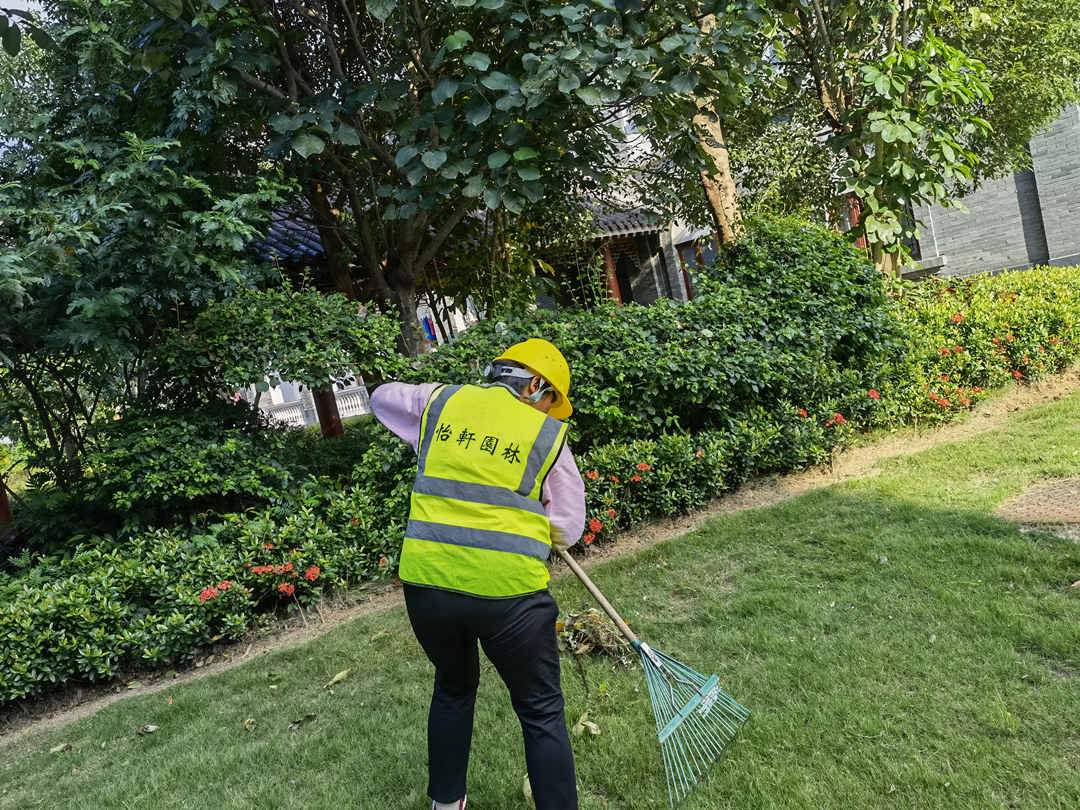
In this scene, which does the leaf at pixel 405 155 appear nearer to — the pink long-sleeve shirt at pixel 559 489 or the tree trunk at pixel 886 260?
the pink long-sleeve shirt at pixel 559 489

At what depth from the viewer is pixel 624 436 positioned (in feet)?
19.4

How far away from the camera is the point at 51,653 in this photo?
4250mm

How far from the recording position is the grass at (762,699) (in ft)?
8.98

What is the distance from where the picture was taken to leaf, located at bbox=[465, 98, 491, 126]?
4.55 m

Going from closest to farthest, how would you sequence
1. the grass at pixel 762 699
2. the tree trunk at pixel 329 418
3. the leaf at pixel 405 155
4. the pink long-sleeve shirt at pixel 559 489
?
the pink long-sleeve shirt at pixel 559 489, the grass at pixel 762 699, the leaf at pixel 405 155, the tree trunk at pixel 329 418

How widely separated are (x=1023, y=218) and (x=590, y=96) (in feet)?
48.9

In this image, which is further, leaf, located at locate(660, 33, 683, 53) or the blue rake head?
leaf, located at locate(660, 33, 683, 53)

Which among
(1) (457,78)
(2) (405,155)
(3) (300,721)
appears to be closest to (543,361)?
(3) (300,721)

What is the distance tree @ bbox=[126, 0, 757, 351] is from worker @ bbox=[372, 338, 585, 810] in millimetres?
2544

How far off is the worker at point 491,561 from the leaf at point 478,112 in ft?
8.12

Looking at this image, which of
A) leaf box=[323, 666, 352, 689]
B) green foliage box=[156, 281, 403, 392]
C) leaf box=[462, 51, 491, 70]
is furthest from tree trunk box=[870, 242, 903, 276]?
leaf box=[323, 666, 352, 689]

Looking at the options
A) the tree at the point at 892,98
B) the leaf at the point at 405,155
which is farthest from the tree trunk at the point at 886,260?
the leaf at the point at 405,155

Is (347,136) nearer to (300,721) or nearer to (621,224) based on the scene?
(300,721)

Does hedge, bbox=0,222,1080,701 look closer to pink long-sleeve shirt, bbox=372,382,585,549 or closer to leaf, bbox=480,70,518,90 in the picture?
leaf, bbox=480,70,518,90
